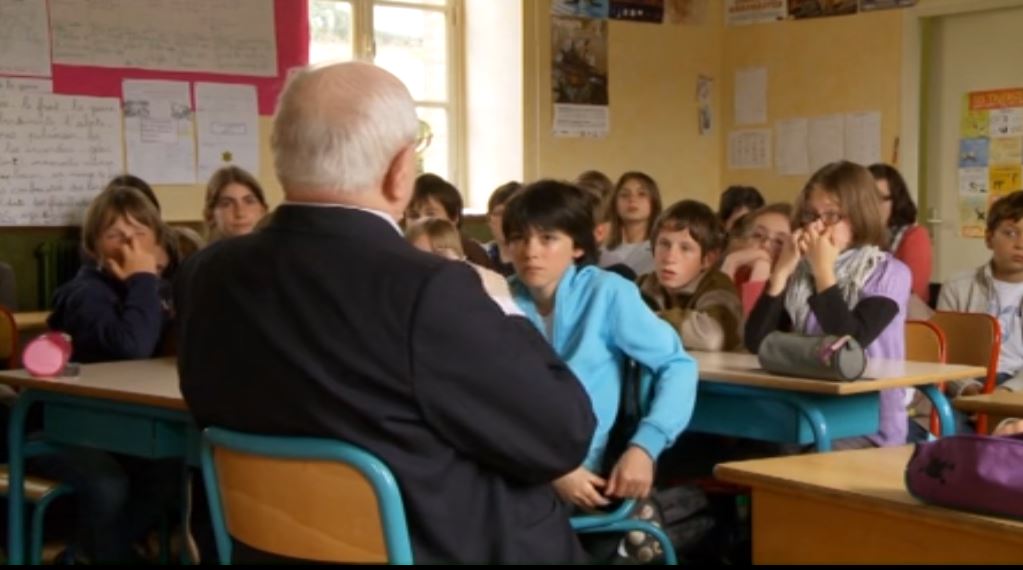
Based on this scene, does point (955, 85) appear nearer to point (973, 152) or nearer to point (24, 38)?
point (973, 152)

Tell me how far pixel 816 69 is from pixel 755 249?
3.26 meters

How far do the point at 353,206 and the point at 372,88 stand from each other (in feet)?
0.50

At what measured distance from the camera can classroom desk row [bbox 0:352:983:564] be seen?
3270 mm

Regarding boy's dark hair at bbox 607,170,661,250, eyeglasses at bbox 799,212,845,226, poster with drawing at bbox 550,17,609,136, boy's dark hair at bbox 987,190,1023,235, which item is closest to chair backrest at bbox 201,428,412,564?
eyeglasses at bbox 799,212,845,226

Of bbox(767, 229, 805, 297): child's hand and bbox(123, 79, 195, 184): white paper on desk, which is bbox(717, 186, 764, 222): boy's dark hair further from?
bbox(767, 229, 805, 297): child's hand

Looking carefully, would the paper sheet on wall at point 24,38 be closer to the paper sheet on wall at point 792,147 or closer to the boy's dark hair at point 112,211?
the boy's dark hair at point 112,211

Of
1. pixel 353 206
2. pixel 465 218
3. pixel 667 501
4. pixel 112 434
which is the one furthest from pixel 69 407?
pixel 465 218

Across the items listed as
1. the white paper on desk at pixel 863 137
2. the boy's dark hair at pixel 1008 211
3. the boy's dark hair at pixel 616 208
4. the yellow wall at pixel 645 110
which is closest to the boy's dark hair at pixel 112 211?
the boy's dark hair at pixel 616 208

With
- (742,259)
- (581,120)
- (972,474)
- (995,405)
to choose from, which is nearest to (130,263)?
(742,259)

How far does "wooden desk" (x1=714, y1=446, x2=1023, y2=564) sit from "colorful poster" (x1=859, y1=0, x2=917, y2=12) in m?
5.39

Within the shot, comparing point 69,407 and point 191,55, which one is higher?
point 191,55

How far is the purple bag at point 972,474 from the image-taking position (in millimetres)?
1744

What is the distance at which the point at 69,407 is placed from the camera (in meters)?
3.54

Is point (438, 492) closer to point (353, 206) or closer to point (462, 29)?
point (353, 206)
